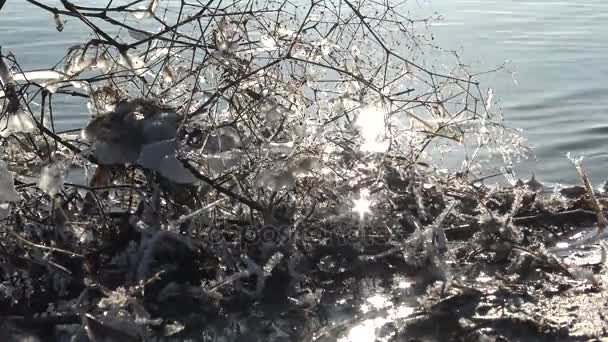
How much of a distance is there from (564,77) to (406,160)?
11.8ft

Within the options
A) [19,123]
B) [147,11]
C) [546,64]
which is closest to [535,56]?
[546,64]

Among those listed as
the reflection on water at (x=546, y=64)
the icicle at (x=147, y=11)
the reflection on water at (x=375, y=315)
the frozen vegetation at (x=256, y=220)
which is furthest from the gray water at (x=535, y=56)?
the icicle at (x=147, y=11)

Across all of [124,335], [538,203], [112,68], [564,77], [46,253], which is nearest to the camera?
[124,335]

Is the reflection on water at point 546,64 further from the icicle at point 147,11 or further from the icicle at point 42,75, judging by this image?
the icicle at point 42,75

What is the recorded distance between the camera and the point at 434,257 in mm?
2824

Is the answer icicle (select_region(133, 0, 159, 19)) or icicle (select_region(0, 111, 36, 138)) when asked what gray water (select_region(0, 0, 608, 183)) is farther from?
icicle (select_region(0, 111, 36, 138))

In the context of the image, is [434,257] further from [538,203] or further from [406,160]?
[538,203]

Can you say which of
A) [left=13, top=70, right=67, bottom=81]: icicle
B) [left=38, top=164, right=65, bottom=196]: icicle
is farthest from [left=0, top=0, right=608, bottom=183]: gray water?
[left=38, top=164, right=65, bottom=196]: icicle

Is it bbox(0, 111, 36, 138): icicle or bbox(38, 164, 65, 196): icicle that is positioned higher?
bbox(0, 111, 36, 138): icicle

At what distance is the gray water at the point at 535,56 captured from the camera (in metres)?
4.97

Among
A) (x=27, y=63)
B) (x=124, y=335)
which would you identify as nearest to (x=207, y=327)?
(x=124, y=335)

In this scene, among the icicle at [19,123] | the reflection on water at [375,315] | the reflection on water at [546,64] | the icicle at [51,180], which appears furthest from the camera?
the reflection on water at [546,64]

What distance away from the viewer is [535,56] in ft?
23.6

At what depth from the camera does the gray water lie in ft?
16.3
